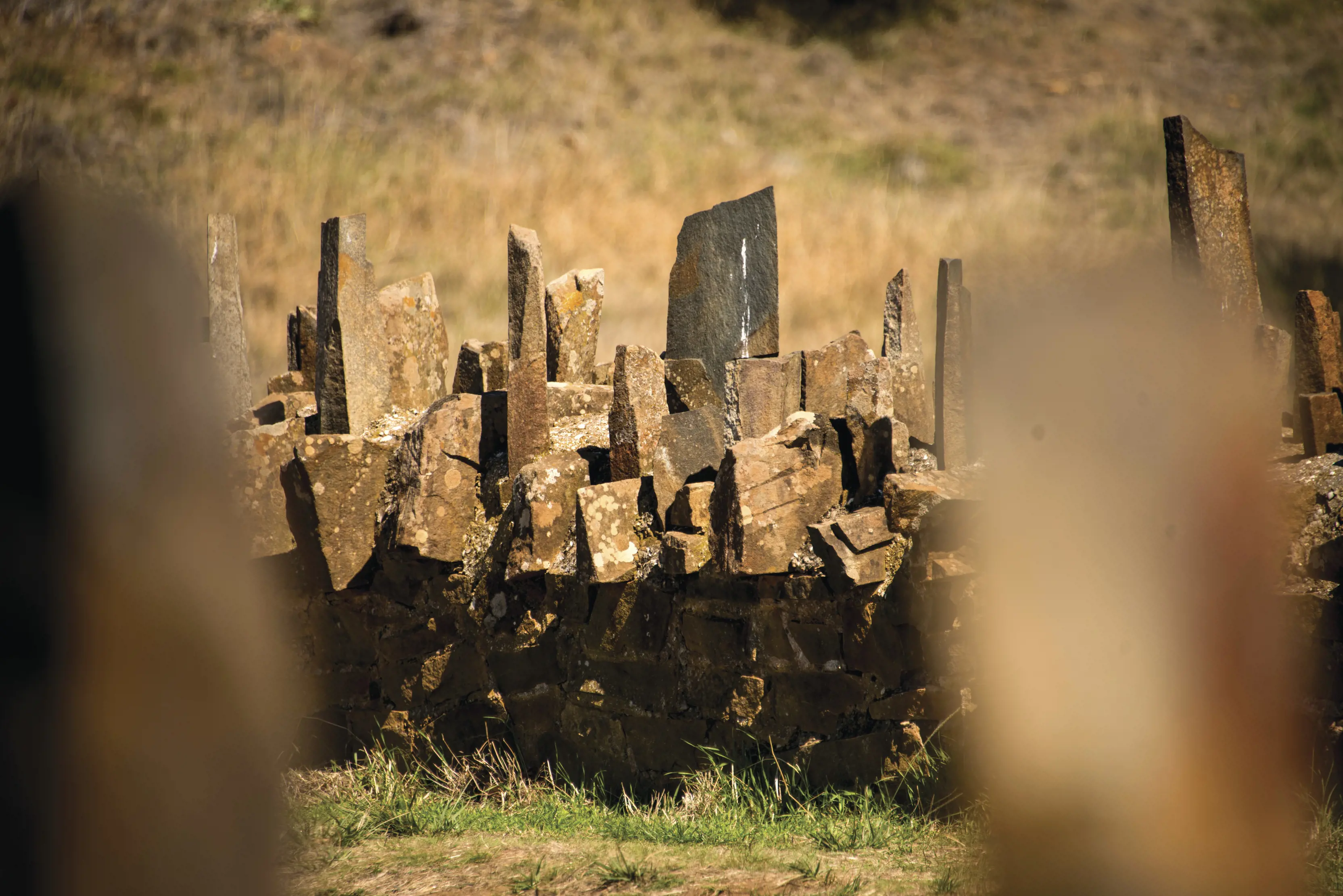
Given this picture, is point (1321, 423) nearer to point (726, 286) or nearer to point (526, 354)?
point (726, 286)

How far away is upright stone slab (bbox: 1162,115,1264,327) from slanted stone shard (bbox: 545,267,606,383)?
95.9 inches

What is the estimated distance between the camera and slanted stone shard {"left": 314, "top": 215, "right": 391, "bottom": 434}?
176 inches

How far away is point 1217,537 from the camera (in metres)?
1.90

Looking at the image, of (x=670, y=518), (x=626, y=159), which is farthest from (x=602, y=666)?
(x=626, y=159)

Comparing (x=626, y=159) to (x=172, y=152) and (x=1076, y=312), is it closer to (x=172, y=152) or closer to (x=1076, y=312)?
(x=172, y=152)

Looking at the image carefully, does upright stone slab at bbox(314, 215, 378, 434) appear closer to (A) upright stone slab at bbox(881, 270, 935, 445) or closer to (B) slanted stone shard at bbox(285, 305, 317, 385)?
(B) slanted stone shard at bbox(285, 305, 317, 385)

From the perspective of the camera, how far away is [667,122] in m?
16.5

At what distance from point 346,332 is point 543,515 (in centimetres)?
127

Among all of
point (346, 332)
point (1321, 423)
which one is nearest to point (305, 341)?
point (346, 332)

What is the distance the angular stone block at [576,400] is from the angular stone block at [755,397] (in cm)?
74

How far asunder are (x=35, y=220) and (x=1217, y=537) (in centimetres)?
190

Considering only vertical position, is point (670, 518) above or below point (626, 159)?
below

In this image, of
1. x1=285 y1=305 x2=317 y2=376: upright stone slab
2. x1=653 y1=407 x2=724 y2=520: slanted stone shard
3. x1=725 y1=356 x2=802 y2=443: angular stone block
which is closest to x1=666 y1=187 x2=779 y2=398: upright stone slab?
x1=725 y1=356 x2=802 y2=443: angular stone block

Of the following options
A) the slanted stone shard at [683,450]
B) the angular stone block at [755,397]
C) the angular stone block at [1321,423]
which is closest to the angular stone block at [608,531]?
the slanted stone shard at [683,450]
